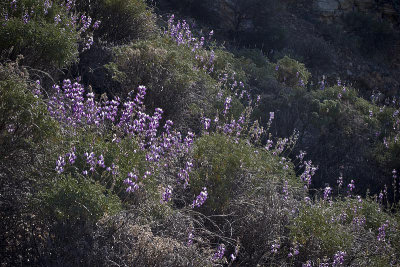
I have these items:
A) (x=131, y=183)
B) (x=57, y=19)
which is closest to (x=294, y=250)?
(x=131, y=183)

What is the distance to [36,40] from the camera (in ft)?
16.0

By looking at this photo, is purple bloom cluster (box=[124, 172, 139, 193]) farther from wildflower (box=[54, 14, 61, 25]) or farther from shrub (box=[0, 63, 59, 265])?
wildflower (box=[54, 14, 61, 25])

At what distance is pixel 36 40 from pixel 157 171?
2097 millimetres

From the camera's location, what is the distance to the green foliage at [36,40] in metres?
4.77

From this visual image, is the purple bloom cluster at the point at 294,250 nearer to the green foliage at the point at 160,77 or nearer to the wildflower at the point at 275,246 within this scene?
the wildflower at the point at 275,246

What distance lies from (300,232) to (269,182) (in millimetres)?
571

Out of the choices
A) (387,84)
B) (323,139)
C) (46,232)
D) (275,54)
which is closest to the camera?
(46,232)

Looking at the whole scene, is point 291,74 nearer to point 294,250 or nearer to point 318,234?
point 318,234

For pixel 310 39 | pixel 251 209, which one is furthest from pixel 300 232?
pixel 310 39

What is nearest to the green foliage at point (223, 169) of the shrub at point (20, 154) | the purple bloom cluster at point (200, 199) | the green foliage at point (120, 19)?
the purple bloom cluster at point (200, 199)

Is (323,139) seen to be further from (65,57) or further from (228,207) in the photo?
(65,57)

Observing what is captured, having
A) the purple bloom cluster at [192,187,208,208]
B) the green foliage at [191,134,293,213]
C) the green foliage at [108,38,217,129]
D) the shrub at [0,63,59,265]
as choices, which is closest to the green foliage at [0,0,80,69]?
the green foliage at [108,38,217,129]

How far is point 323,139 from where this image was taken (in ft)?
24.2

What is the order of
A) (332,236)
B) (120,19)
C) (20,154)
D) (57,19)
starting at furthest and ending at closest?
1. (120,19)
2. (57,19)
3. (332,236)
4. (20,154)
